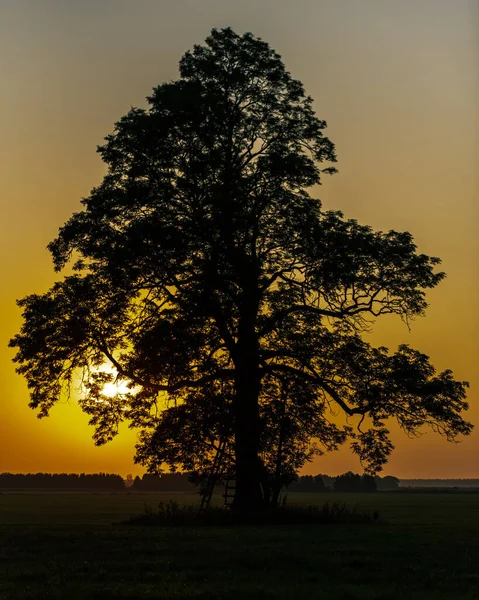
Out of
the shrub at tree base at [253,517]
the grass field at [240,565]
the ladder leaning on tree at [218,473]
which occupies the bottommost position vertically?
the grass field at [240,565]

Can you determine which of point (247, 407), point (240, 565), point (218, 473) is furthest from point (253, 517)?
point (240, 565)

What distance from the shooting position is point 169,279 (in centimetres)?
3666

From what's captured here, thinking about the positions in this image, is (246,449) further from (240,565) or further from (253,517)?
(240,565)

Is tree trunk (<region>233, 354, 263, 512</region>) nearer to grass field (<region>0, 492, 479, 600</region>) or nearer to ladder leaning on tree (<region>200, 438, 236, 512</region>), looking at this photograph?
ladder leaning on tree (<region>200, 438, 236, 512</region>)

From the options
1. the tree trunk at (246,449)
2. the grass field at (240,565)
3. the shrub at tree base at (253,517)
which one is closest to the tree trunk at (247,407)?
the tree trunk at (246,449)

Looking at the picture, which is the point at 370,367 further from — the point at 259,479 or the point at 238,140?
the point at 238,140

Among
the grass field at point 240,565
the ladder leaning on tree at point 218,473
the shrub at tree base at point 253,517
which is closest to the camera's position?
the grass field at point 240,565

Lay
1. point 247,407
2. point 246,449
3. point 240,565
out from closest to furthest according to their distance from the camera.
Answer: point 240,565 → point 246,449 → point 247,407

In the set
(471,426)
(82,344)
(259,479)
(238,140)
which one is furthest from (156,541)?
(238,140)

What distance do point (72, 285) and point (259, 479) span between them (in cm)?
1273

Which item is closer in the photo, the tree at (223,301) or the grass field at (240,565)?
the grass field at (240,565)

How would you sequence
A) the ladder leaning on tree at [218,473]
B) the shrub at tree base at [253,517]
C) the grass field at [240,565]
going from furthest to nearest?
1. the ladder leaning on tree at [218,473]
2. the shrub at tree base at [253,517]
3. the grass field at [240,565]

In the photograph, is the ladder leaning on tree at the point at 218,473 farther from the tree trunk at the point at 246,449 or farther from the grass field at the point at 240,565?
the grass field at the point at 240,565

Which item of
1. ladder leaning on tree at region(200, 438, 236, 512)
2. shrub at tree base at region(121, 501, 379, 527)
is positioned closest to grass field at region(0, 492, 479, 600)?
shrub at tree base at region(121, 501, 379, 527)
